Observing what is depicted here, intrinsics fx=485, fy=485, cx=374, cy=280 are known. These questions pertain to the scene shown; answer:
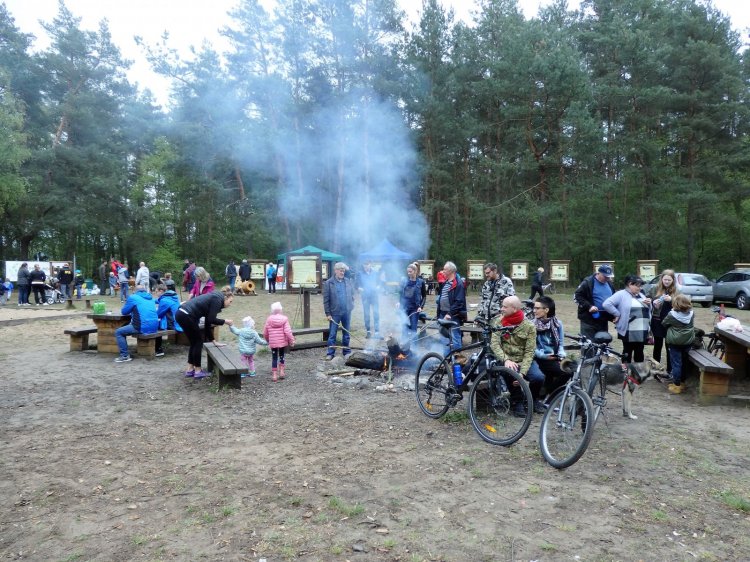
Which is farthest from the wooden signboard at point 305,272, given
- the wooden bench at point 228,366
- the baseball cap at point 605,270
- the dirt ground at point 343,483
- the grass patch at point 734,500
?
the grass patch at point 734,500

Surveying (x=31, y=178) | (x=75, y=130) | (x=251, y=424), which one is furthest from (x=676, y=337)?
(x=75, y=130)

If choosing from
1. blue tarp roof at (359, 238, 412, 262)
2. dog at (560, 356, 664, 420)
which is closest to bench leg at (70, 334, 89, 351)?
dog at (560, 356, 664, 420)

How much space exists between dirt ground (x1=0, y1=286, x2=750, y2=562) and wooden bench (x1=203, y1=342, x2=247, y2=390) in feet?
1.00

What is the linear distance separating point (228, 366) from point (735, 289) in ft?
58.3

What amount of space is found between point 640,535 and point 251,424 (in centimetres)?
367

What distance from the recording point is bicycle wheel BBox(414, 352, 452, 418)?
5234 millimetres

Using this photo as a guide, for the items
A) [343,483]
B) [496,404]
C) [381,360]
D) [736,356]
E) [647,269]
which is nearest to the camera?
[343,483]

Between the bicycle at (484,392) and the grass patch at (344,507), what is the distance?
1636mm

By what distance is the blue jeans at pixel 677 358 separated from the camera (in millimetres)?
6465

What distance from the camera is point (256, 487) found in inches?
144

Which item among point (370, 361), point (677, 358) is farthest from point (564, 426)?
point (370, 361)

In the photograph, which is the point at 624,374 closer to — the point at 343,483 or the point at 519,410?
the point at 519,410

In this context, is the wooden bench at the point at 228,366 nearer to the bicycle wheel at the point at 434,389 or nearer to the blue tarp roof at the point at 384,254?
the bicycle wheel at the point at 434,389

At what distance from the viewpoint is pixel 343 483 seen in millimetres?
3723
